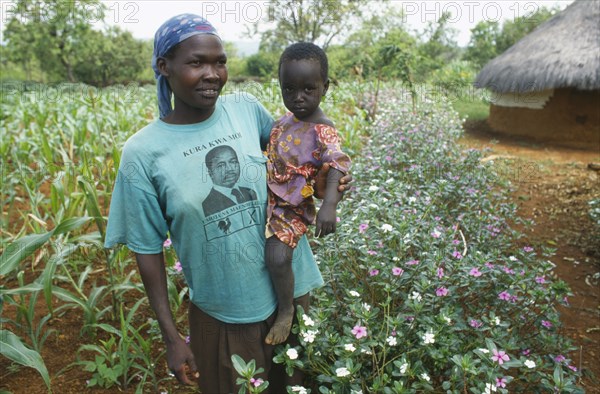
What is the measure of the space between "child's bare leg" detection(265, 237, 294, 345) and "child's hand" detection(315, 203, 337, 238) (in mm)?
129

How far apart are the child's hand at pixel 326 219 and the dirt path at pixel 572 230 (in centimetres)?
103

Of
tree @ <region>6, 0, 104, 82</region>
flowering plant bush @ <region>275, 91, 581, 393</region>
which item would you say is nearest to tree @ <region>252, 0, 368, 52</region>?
tree @ <region>6, 0, 104, 82</region>

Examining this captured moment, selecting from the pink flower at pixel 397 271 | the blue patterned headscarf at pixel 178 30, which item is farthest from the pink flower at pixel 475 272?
the blue patterned headscarf at pixel 178 30

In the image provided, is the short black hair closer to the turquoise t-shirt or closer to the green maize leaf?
the turquoise t-shirt

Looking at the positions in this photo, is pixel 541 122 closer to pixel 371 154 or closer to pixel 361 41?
pixel 371 154

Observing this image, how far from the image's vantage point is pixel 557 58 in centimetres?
831

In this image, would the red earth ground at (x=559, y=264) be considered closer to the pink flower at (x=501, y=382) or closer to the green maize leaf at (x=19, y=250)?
the pink flower at (x=501, y=382)

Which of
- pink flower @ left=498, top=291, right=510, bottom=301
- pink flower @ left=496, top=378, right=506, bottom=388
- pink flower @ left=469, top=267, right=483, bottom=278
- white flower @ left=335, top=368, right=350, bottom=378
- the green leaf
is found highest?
pink flower @ left=469, top=267, right=483, bottom=278

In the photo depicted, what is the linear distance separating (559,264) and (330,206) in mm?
2865

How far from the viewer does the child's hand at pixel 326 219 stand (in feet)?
4.10

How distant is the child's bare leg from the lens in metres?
1.33

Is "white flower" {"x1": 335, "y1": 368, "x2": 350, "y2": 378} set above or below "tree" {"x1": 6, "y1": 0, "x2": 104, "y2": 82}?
below

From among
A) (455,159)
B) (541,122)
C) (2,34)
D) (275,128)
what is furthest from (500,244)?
(2,34)

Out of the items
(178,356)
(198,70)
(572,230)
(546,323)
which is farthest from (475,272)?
(572,230)
